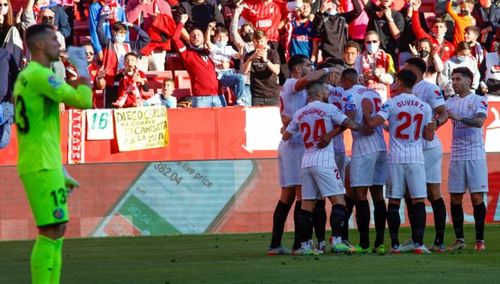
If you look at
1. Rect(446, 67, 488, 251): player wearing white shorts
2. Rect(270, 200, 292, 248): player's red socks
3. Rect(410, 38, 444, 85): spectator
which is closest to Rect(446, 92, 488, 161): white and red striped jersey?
Rect(446, 67, 488, 251): player wearing white shorts

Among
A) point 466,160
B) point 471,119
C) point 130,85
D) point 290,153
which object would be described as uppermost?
point 130,85

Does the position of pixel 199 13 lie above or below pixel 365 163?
above

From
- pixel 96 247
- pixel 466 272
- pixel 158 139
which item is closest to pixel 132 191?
pixel 158 139

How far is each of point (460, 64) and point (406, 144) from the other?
357 inches

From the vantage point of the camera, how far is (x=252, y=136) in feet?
70.1

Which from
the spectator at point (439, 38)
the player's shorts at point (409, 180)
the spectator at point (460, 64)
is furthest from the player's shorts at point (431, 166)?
the spectator at point (439, 38)

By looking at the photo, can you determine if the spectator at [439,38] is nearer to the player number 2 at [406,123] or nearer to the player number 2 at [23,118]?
the player number 2 at [406,123]

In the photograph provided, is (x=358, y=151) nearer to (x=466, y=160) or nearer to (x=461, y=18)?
(x=466, y=160)

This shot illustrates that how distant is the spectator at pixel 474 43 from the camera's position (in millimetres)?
24047

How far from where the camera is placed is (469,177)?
51.5 feet

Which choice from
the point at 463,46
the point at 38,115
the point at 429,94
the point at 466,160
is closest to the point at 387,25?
the point at 463,46

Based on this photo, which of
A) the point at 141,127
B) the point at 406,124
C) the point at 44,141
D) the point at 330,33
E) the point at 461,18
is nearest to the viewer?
the point at 44,141

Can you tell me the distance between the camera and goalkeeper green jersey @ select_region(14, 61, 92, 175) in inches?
361

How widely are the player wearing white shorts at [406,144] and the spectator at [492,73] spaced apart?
29.5 ft
